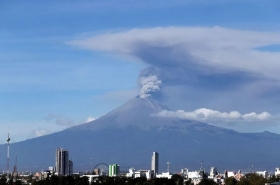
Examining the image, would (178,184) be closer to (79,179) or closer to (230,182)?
(230,182)

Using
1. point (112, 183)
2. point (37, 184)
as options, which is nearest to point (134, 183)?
point (112, 183)

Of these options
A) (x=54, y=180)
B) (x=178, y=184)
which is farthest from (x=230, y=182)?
(x=54, y=180)

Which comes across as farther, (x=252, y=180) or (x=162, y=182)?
(x=252, y=180)

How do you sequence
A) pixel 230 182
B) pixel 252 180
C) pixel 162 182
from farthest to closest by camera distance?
pixel 230 182 → pixel 252 180 → pixel 162 182

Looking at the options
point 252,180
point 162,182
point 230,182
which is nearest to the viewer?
point 162,182

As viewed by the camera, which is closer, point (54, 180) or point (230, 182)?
point (54, 180)

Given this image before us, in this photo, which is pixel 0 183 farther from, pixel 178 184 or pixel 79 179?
pixel 178 184

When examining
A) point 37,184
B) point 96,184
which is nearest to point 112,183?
point 96,184
